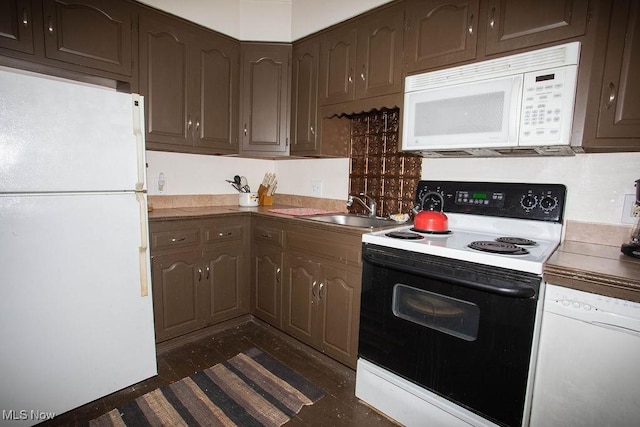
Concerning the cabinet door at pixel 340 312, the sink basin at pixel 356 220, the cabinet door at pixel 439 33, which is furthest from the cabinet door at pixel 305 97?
the cabinet door at pixel 340 312

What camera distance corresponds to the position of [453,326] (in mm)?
1321

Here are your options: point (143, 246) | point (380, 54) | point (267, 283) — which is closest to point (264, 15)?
point (380, 54)

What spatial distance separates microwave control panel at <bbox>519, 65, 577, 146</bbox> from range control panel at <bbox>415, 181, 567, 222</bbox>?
35 cm

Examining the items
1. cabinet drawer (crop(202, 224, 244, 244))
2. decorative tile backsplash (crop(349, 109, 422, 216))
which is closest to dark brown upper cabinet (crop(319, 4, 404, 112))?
decorative tile backsplash (crop(349, 109, 422, 216))

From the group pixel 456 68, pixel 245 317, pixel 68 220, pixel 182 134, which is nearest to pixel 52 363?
pixel 68 220

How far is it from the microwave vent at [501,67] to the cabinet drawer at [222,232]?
1.48 meters

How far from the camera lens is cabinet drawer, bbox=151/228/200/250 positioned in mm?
1938

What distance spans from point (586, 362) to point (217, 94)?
8.33ft

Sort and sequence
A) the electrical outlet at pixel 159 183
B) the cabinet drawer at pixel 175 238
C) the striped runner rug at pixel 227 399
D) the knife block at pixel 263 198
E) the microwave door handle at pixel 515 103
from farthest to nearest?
the knife block at pixel 263 198
the electrical outlet at pixel 159 183
the cabinet drawer at pixel 175 238
the striped runner rug at pixel 227 399
the microwave door handle at pixel 515 103

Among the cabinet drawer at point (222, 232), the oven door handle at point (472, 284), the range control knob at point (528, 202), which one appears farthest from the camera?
the cabinet drawer at point (222, 232)

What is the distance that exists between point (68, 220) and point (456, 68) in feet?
6.46

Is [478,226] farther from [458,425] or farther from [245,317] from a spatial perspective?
[245,317]

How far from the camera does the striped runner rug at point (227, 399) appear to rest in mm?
1489

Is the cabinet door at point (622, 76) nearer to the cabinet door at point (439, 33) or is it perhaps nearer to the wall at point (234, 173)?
the cabinet door at point (439, 33)
